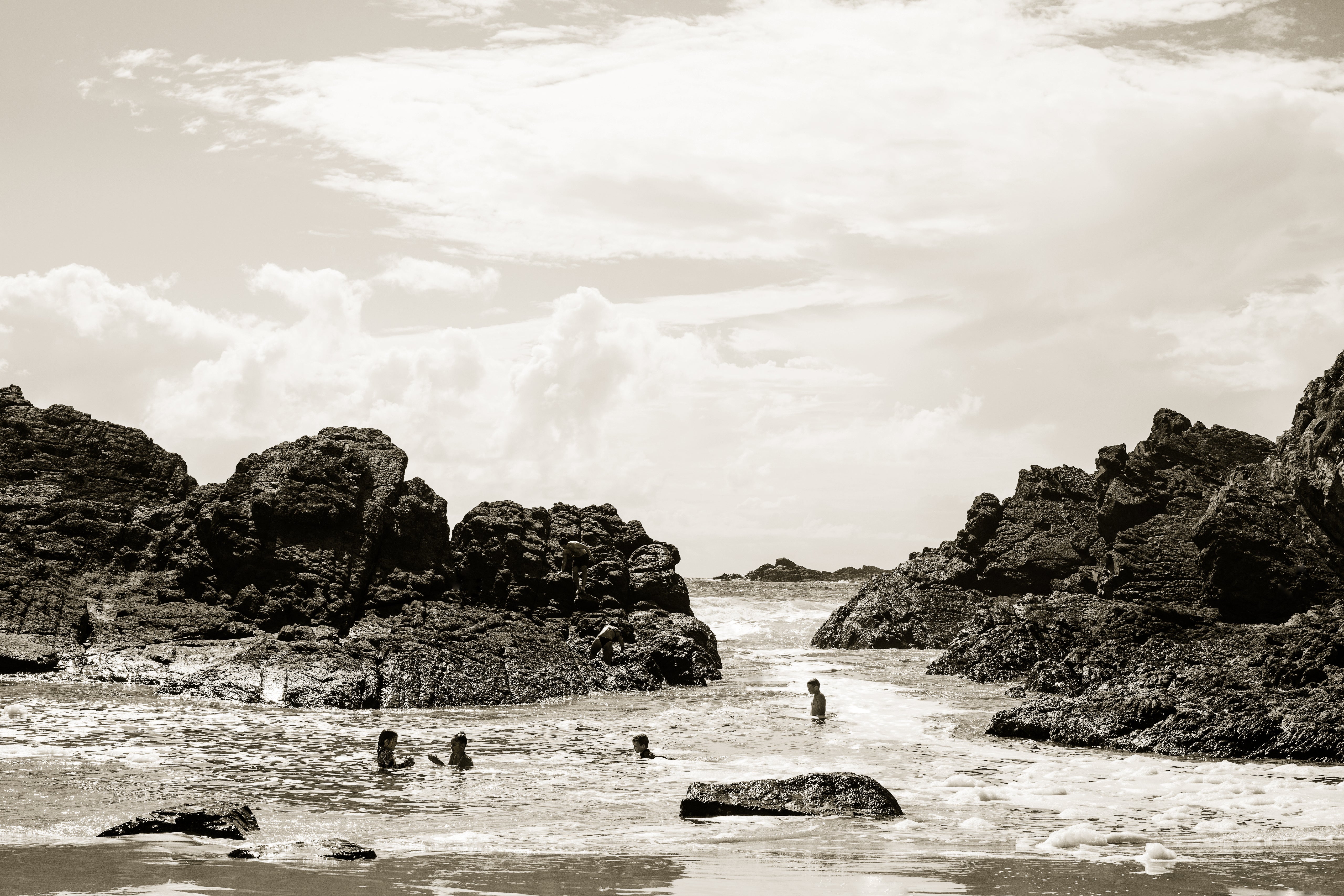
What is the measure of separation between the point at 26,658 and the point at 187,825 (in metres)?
13.0

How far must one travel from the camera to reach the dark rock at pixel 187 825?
10.3 meters

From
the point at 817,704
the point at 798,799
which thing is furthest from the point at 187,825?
the point at 817,704

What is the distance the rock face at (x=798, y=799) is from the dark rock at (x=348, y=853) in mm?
3547

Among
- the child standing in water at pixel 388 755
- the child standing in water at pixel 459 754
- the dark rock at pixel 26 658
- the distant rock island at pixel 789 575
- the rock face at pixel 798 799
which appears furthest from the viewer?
the distant rock island at pixel 789 575

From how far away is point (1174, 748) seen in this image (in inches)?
634

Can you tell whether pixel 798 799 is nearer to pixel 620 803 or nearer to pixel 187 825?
pixel 620 803

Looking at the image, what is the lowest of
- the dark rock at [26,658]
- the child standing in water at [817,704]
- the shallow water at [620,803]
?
the shallow water at [620,803]

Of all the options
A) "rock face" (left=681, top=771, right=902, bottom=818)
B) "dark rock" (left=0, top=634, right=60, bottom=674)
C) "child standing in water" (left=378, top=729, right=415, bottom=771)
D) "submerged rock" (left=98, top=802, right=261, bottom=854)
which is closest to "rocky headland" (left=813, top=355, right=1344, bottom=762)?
"rock face" (left=681, top=771, right=902, bottom=818)

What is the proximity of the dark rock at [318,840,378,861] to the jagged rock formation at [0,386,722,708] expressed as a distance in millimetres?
10681

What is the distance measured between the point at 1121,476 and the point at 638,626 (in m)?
17.0

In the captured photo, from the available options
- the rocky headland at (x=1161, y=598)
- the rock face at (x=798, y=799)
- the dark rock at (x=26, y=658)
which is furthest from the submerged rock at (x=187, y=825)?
the dark rock at (x=26, y=658)

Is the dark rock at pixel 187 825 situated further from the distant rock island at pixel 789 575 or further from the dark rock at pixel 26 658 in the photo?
the distant rock island at pixel 789 575

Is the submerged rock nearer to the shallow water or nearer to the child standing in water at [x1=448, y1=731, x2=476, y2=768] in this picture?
the shallow water

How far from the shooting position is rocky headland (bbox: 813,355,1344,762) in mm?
16906
